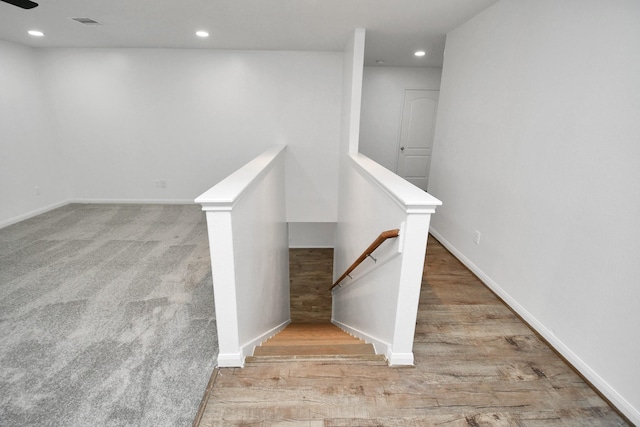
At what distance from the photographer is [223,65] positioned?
482 centimetres

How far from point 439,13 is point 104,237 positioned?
449 cm

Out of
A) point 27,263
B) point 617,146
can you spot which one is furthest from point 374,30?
point 27,263

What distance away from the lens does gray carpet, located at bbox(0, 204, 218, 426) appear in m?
1.59

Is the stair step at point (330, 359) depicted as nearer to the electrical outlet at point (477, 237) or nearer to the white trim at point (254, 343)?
the white trim at point (254, 343)

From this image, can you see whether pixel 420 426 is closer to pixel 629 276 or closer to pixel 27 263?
pixel 629 276

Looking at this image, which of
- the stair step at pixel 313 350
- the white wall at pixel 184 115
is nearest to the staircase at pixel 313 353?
the stair step at pixel 313 350

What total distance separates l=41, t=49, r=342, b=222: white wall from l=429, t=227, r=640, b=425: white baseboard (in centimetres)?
322

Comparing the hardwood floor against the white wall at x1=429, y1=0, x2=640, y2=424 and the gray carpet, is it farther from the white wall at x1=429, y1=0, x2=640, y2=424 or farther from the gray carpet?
the gray carpet

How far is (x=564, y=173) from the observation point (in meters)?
1.95

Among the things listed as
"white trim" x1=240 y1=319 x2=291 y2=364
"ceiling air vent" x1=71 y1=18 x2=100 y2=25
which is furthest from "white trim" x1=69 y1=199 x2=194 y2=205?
Answer: "white trim" x1=240 y1=319 x2=291 y2=364

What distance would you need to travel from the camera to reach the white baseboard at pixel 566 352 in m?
1.57

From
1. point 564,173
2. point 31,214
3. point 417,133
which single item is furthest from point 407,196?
point 31,214

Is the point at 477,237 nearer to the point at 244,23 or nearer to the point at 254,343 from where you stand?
the point at 254,343

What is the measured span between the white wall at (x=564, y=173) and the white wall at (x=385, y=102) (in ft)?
10.2
